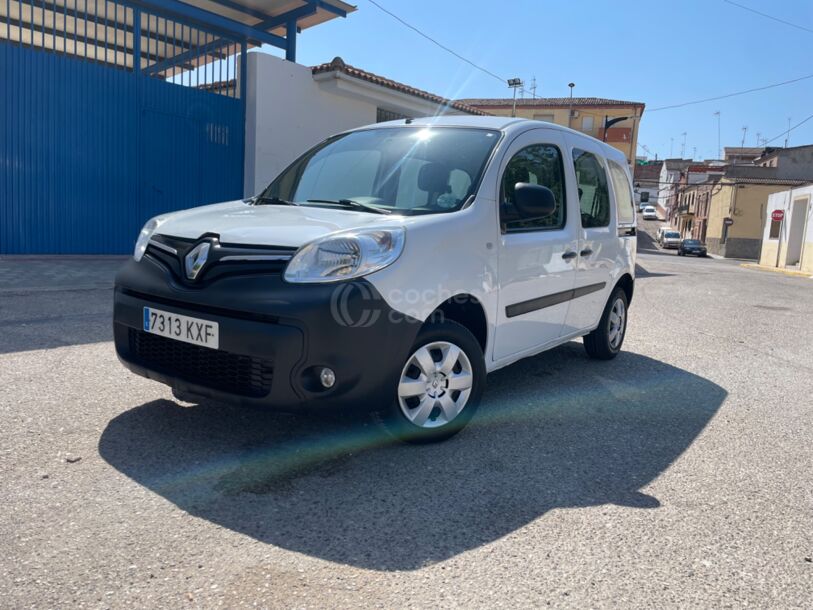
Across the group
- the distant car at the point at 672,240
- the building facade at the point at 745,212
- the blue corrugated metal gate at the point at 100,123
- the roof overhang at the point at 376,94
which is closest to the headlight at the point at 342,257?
the blue corrugated metal gate at the point at 100,123

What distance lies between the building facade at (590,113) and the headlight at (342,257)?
59.6 m

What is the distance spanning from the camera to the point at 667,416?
4133mm

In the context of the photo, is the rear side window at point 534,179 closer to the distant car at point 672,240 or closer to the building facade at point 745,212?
the building facade at point 745,212

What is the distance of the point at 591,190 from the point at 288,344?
3012 mm

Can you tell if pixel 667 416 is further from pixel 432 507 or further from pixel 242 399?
pixel 242 399

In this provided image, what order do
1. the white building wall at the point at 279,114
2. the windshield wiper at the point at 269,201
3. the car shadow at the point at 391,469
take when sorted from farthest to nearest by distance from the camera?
the white building wall at the point at 279,114 < the windshield wiper at the point at 269,201 < the car shadow at the point at 391,469

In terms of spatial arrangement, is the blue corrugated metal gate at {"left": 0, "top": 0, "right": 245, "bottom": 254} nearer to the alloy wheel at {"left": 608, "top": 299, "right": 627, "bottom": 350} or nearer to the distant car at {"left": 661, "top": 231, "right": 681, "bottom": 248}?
the alloy wheel at {"left": 608, "top": 299, "right": 627, "bottom": 350}

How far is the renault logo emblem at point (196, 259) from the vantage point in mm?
2943

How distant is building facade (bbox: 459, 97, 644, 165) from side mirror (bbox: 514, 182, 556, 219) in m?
58.7

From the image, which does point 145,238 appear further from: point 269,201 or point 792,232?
point 792,232

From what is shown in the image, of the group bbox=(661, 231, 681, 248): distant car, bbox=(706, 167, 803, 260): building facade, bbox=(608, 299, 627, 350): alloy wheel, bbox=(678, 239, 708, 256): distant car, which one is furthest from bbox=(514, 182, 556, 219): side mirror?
bbox=(661, 231, 681, 248): distant car

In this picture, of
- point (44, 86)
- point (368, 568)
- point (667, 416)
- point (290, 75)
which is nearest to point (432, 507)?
point (368, 568)

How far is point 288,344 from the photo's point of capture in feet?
8.89

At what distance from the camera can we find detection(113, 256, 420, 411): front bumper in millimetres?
2725
